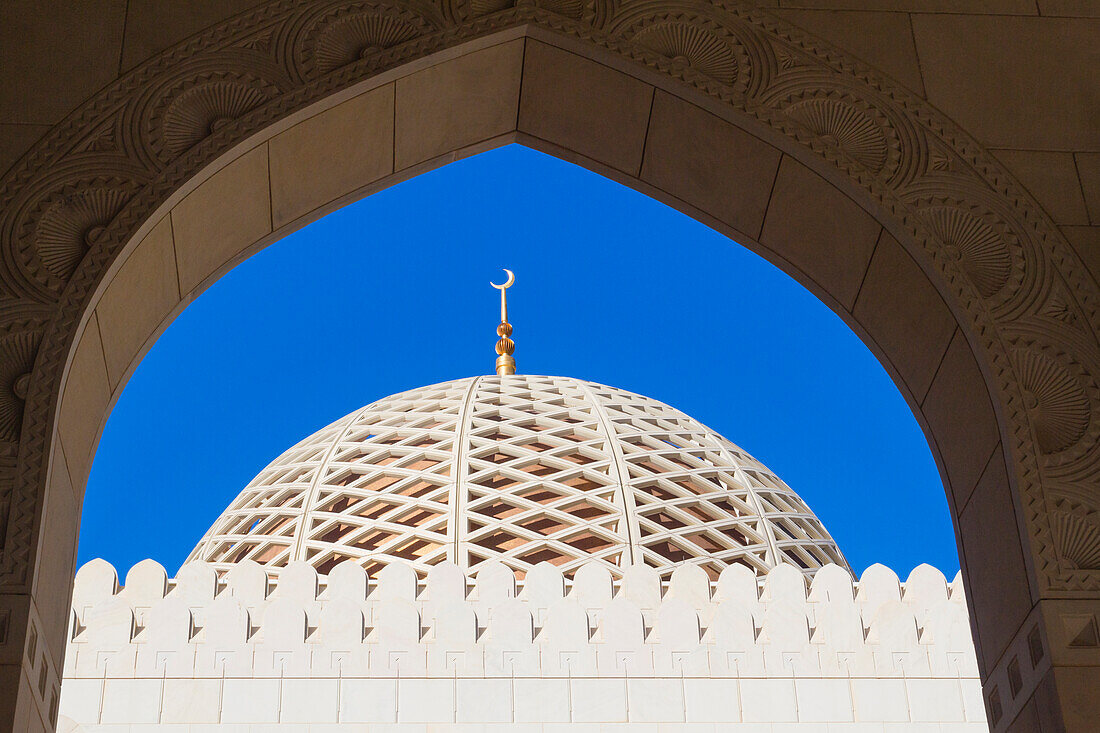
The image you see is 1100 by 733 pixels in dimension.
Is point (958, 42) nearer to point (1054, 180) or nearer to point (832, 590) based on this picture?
point (1054, 180)

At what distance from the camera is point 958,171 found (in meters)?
4.29

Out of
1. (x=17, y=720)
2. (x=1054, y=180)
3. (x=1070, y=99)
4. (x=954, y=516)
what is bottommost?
(x=17, y=720)

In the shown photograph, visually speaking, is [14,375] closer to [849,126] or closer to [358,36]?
[358,36]

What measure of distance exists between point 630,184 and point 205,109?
157 cm

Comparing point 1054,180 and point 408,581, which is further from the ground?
point 408,581

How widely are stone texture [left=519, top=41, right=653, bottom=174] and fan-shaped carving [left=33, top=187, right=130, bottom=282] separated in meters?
1.47

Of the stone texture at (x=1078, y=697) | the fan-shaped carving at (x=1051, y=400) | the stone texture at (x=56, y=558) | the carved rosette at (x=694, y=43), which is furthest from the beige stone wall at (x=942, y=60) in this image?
the stone texture at (x=1078, y=697)

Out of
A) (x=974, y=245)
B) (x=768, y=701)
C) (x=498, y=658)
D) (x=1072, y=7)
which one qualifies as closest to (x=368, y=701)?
(x=498, y=658)

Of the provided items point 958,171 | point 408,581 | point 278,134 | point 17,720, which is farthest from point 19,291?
point 408,581

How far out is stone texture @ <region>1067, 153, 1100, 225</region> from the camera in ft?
13.9

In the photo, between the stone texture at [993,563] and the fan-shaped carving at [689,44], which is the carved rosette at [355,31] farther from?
the stone texture at [993,563]

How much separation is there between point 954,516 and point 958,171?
1092 millimetres

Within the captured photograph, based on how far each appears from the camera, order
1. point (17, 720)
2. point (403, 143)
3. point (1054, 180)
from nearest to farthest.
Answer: point (17, 720) < point (1054, 180) < point (403, 143)

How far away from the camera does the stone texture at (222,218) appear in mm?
4230
